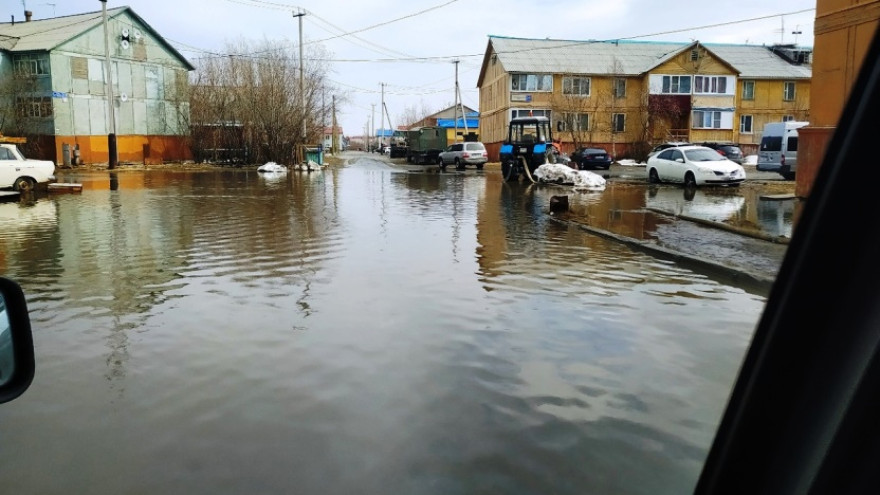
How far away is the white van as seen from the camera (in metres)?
28.5

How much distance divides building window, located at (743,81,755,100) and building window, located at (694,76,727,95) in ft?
8.13

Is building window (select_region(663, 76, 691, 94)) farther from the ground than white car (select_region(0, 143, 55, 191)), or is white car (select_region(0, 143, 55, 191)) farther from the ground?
building window (select_region(663, 76, 691, 94))

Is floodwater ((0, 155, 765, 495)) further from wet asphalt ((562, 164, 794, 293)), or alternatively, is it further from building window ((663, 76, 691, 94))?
building window ((663, 76, 691, 94))

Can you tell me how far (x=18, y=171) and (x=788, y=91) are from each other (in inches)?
2288

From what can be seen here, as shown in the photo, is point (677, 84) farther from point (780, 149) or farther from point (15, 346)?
point (15, 346)

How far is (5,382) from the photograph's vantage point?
199 cm

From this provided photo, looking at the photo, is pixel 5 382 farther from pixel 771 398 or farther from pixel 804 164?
pixel 804 164

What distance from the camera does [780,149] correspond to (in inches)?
1203

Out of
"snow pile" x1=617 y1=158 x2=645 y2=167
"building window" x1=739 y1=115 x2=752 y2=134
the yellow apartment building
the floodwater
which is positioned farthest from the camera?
"building window" x1=739 y1=115 x2=752 y2=134

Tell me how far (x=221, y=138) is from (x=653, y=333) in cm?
4762

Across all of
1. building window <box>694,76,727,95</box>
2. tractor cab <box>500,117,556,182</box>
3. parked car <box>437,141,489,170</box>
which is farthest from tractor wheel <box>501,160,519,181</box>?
building window <box>694,76,727,95</box>

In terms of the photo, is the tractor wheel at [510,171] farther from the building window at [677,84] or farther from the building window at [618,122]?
the building window at [677,84]

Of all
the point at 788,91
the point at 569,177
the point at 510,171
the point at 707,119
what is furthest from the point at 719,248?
the point at 788,91

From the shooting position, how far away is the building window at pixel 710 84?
5831 centimetres
